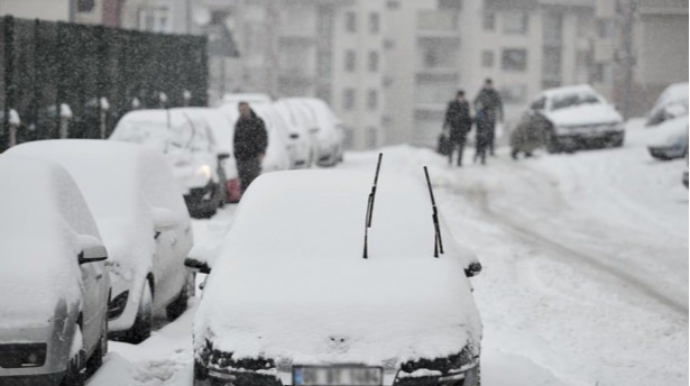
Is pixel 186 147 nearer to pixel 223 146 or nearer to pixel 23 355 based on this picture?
pixel 223 146

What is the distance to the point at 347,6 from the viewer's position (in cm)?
10094

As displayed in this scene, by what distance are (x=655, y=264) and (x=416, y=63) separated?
287 ft

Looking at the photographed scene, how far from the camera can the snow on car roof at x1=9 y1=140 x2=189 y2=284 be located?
35.2 ft

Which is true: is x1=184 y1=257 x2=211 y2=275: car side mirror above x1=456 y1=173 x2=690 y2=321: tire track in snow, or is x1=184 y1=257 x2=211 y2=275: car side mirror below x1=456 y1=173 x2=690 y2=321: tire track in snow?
above

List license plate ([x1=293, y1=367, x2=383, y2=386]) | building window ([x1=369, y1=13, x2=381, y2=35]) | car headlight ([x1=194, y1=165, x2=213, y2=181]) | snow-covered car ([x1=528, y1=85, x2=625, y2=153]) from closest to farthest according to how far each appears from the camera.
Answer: license plate ([x1=293, y1=367, x2=383, y2=386]), car headlight ([x1=194, y1=165, x2=213, y2=181]), snow-covered car ([x1=528, y1=85, x2=625, y2=153]), building window ([x1=369, y1=13, x2=381, y2=35])

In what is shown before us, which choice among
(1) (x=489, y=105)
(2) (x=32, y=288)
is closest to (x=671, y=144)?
(1) (x=489, y=105)

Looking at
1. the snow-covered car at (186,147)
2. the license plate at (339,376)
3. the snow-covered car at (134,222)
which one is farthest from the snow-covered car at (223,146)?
the license plate at (339,376)

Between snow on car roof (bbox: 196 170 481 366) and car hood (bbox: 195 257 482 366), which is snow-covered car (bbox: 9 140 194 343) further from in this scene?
car hood (bbox: 195 257 482 366)

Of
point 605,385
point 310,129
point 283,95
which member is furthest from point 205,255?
point 283,95

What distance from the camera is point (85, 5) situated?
42781 mm

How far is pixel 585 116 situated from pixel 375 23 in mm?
67956

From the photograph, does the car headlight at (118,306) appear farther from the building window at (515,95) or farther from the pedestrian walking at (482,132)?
the building window at (515,95)

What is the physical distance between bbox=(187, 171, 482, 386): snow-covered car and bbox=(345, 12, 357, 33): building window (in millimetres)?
93634

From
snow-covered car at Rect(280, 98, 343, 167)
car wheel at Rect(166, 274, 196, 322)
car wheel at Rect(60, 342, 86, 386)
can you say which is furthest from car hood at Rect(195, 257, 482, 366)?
snow-covered car at Rect(280, 98, 343, 167)
